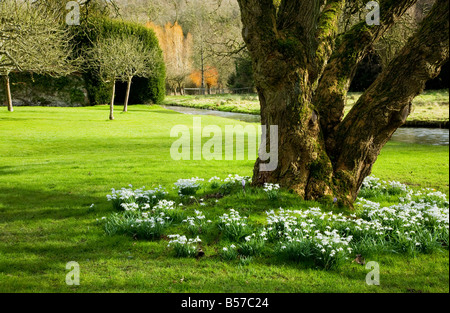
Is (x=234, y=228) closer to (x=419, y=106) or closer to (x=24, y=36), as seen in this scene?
(x=24, y=36)

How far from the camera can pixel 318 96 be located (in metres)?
6.45

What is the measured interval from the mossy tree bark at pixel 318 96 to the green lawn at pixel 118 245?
120 cm

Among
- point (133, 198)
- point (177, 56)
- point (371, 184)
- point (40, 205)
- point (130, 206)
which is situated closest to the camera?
point (130, 206)

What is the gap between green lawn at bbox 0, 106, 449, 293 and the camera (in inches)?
149

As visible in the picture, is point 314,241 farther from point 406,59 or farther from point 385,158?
point 385,158

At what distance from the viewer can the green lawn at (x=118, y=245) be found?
3.78 m

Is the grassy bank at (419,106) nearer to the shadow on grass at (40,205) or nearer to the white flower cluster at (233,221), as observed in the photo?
the white flower cluster at (233,221)

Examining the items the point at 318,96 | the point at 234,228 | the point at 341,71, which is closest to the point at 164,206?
the point at 234,228

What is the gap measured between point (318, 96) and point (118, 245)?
4.20 metres

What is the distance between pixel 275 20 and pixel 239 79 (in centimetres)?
5316

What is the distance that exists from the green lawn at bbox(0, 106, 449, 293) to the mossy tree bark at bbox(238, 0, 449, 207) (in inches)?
47.2

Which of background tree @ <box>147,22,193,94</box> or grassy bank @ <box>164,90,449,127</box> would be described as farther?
background tree @ <box>147,22,193,94</box>

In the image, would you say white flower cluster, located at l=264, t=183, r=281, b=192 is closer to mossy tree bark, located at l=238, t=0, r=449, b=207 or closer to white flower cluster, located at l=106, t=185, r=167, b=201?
mossy tree bark, located at l=238, t=0, r=449, b=207

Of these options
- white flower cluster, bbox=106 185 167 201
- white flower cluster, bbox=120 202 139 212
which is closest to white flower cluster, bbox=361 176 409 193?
white flower cluster, bbox=106 185 167 201
